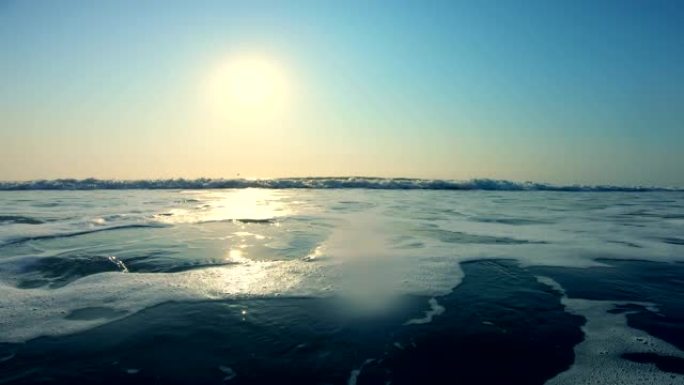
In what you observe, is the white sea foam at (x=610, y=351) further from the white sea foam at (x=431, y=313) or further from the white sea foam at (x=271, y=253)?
the white sea foam at (x=271, y=253)

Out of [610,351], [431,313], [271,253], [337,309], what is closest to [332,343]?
[337,309]

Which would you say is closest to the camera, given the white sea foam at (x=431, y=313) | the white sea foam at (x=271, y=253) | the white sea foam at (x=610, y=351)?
the white sea foam at (x=610, y=351)

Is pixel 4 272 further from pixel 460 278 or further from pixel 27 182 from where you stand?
pixel 27 182

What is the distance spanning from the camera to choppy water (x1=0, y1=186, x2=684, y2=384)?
10.9 feet

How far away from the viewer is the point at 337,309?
4.69 m

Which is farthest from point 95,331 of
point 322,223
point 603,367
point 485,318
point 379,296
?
point 322,223

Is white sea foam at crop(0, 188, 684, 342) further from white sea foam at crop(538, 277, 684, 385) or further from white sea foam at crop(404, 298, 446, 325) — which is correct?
white sea foam at crop(538, 277, 684, 385)

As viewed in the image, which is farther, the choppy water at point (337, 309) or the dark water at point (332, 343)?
the choppy water at point (337, 309)

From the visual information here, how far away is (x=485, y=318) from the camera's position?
14.2 ft

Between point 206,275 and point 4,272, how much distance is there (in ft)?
9.24

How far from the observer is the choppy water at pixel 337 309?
10.9ft

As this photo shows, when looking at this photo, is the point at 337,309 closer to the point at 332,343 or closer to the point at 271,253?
the point at 332,343

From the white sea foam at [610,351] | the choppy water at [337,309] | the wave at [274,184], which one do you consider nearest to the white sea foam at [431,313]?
the choppy water at [337,309]

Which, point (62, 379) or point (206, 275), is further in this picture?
point (206, 275)
